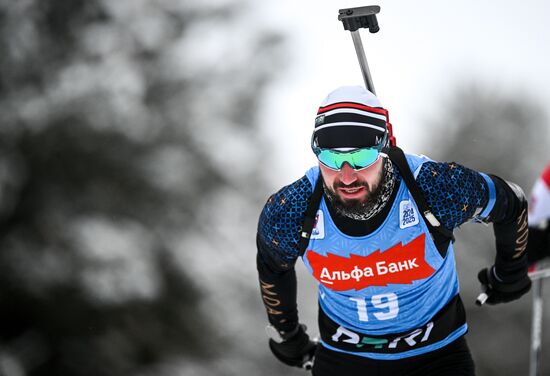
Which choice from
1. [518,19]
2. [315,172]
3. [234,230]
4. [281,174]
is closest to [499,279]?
[315,172]

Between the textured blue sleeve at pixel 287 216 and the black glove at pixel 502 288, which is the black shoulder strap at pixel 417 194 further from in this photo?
the black glove at pixel 502 288

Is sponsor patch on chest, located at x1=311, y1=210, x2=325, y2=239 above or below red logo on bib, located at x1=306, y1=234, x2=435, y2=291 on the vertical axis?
above

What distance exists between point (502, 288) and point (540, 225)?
5.40ft

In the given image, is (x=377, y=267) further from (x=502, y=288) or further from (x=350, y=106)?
(x=502, y=288)

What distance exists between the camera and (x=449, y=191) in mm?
2689

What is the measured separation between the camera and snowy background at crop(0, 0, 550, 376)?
1128 cm

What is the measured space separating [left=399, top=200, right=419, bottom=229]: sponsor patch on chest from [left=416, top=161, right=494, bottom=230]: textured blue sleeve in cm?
7

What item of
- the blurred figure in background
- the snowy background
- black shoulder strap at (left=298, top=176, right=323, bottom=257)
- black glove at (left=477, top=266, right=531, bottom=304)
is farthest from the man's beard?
the snowy background

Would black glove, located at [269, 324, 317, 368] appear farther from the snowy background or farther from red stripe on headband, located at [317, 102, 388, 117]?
the snowy background

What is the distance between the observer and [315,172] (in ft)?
9.40

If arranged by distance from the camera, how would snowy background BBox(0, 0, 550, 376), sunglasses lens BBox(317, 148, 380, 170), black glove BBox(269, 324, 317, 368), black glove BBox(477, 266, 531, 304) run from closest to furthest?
1. sunglasses lens BBox(317, 148, 380, 170)
2. black glove BBox(477, 266, 531, 304)
3. black glove BBox(269, 324, 317, 368)
4. snowy background BBox(0, 0, 550, 376)

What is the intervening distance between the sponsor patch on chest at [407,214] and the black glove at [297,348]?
3.23 ft

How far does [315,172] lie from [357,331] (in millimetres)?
727

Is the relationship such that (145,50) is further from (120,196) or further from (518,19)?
(518,19)
